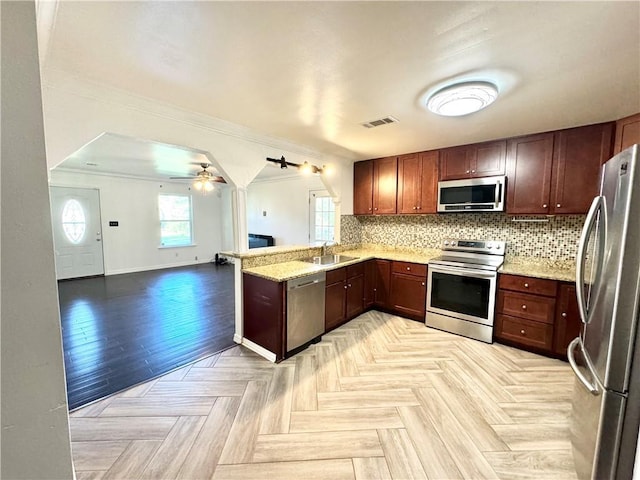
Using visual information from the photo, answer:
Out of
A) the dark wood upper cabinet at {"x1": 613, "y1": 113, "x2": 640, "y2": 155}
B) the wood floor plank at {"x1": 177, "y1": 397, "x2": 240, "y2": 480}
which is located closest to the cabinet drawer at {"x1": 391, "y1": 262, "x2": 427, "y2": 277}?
the dark wood upper cabinet at {"x1": 613, "y1": 113, "x2": 640, "y2": 155}

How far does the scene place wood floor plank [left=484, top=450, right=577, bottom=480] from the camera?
157cm

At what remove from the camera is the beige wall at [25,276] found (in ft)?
1.61

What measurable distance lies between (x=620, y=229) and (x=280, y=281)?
2269mm

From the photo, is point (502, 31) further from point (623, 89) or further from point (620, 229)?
point (623, 89)

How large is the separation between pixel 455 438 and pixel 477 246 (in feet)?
8.10

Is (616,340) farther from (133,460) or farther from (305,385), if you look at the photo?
(133,460)

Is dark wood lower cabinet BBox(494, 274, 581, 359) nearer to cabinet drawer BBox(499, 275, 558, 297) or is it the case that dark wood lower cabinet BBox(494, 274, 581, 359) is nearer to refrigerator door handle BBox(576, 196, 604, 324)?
cabinet drawer BBox(499, 275, 558, 297)

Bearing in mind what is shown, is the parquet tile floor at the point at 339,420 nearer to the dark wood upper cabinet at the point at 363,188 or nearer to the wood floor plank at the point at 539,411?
the wood floor plank at the point at 539,411

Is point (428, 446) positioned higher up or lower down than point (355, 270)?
lower down

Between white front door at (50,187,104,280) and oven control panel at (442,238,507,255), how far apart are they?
715cm

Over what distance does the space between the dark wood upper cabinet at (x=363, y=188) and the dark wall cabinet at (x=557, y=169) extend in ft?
5.82

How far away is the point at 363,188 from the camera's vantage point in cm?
436

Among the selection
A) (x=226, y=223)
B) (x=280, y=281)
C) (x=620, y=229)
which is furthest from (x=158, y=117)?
(x=226, y=223)

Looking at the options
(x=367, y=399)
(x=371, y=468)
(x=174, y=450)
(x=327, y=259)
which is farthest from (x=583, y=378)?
(x=327, y=259)
